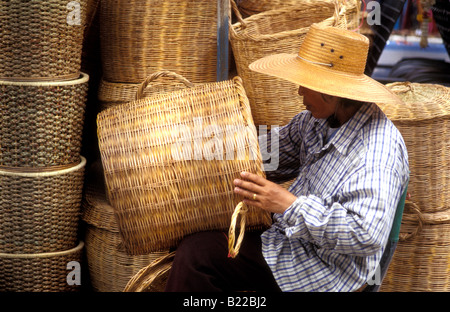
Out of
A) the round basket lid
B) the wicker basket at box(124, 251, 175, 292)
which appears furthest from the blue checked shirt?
the round basket lid

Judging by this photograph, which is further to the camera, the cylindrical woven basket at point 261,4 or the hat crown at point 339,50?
the cylindrical woven basket at point 261,4

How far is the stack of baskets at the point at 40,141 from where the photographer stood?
232 centimetres

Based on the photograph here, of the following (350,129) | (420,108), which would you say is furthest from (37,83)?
(420,108)

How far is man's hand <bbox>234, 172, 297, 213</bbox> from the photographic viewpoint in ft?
5.86

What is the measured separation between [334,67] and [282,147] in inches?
17.5

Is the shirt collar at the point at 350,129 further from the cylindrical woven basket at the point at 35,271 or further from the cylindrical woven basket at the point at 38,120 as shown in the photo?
the cylindrical woven basket at the point at 35,271

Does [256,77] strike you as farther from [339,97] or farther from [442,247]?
[442,247]

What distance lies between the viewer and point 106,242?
2721 mm

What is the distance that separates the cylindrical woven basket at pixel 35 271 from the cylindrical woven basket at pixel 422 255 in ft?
4.91

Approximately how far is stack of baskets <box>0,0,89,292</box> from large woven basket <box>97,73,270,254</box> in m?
0.60

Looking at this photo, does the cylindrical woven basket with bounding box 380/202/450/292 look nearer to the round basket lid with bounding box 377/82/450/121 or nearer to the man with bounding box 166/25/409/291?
the round basket lid with bounding box 377/82/450/121

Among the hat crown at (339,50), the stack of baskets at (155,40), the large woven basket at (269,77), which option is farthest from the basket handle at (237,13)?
the hat crown at (339,50)

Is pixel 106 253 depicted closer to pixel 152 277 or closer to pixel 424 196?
pixel 152 277

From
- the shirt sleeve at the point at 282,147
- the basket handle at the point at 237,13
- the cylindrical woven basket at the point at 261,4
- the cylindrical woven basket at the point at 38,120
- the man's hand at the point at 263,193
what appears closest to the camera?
the man's hand at the point at 263,193
